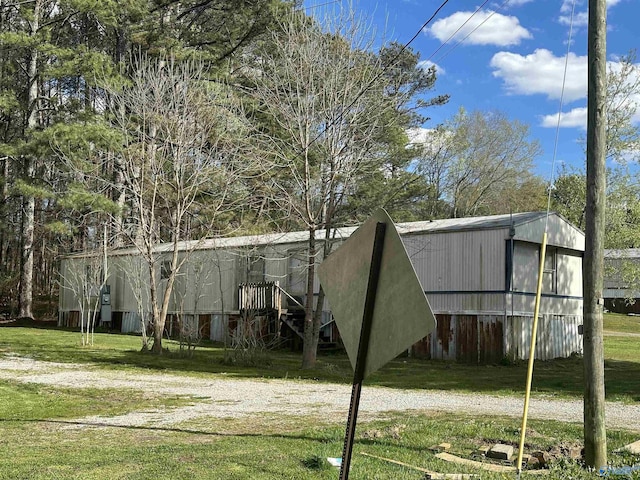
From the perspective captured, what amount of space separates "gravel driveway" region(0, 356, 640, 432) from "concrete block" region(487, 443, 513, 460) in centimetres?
303

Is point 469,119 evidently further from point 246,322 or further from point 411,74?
point 246,322

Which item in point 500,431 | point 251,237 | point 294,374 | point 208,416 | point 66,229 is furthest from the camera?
point 66,229

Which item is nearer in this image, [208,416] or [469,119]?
[208,416]

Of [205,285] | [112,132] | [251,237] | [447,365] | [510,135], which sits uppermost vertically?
[510,135]

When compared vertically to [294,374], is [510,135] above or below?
above

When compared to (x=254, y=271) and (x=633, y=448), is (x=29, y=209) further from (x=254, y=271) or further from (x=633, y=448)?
(x=633, y=448)

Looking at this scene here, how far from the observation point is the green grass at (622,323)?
3528 centimetres

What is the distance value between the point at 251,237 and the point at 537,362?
10491mm

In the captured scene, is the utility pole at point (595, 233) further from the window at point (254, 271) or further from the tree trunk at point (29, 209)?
the tree trunk at point (29, 209)

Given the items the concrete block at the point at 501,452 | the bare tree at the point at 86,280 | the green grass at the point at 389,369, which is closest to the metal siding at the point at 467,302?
the green grass at the point at 389,369

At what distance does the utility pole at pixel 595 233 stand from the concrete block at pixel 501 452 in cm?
66

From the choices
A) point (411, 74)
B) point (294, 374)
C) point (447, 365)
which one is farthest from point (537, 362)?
point (411, 74)

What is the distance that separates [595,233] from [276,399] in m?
6.78

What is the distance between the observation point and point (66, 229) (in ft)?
91.5
